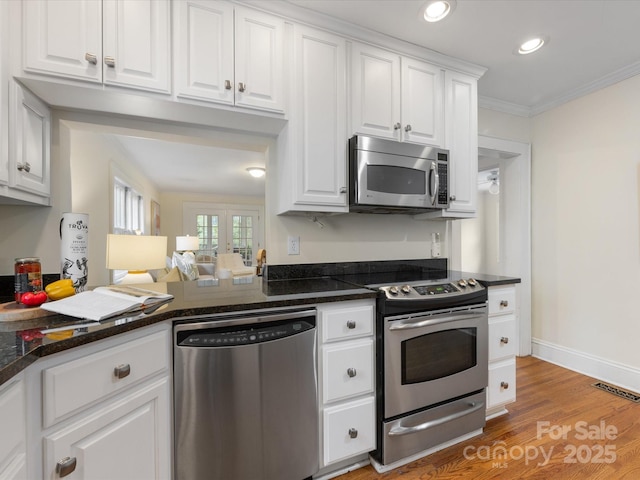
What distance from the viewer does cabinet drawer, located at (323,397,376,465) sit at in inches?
57.4

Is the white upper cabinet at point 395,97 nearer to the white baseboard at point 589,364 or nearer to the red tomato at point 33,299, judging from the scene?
the red tomato at point 33,299

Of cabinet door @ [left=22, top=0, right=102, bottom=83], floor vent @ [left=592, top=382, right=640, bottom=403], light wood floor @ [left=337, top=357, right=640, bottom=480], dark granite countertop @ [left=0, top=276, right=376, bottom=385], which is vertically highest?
cabinet door @ [left=22, top=0, right=102, bottom=83]

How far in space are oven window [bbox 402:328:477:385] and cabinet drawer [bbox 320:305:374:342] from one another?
0.24 metres

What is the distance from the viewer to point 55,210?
157 cm

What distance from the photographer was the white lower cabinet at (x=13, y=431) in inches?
26.0

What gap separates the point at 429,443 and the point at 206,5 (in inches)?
103

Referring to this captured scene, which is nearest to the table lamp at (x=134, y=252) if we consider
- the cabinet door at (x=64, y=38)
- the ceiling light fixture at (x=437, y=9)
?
the cabinet door at (x=64, y=38)

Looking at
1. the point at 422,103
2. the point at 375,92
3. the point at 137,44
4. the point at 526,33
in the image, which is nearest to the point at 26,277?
the point at 137,44

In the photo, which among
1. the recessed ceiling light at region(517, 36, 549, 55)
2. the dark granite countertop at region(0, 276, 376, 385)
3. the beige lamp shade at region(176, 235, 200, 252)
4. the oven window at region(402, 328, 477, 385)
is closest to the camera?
the dark granite countertop at region(0, 276, 376, 385)

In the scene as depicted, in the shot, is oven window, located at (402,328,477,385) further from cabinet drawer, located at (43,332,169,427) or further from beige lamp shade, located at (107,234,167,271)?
beige lamp shade, located at (107,234,167,271)

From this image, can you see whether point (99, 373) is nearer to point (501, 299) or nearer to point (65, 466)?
point (65, 466)

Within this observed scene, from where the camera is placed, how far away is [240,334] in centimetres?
126

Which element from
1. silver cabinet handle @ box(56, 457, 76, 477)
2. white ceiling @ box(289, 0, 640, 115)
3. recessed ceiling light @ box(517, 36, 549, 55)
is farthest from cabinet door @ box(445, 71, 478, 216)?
silver cabinet handle @ box(56, 457, 76, 477)

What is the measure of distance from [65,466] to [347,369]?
1.08 meters
